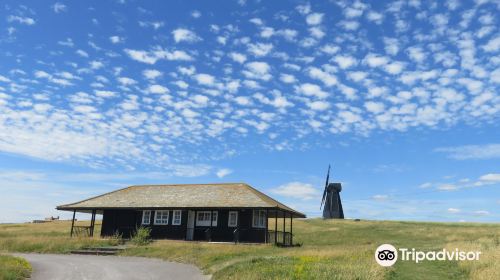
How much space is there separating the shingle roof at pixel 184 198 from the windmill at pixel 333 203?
36087mm

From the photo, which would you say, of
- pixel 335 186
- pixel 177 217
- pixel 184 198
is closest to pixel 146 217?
pixel 177 217

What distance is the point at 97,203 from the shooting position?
37312 mm

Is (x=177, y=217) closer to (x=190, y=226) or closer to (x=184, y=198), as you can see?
(x=190, y=226)

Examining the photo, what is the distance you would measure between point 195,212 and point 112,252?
30.1 ft

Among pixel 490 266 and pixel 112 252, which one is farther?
pixel 112 252

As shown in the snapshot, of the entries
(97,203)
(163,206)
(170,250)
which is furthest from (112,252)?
(97,203)

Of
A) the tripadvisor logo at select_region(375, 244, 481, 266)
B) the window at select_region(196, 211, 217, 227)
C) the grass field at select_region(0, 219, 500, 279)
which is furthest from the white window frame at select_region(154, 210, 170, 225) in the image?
the tripadvisor logo at select_region(375, 244, 481, 266)

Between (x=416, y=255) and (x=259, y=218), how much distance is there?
1467 centimetres

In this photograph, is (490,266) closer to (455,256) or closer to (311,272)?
(455,256)

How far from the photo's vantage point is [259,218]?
34.8 metres

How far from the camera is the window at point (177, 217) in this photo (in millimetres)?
35469

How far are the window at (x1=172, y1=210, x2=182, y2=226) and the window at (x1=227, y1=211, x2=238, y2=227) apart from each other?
423 centimetres

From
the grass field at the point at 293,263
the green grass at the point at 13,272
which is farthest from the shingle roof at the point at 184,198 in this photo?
the green grass at the point at 13,272

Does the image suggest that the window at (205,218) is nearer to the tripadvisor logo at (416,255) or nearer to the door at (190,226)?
the door at (190,226)
